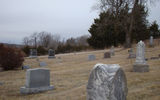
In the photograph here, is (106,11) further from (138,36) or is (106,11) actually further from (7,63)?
(7,63)

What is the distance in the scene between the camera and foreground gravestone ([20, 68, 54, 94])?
10.7m

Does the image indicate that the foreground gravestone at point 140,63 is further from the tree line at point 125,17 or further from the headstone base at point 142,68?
the tree line at point 125,17

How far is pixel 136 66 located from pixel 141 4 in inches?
942

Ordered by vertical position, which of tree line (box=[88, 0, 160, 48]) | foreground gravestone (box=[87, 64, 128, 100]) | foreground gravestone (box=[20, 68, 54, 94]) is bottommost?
foreground gravestone (box=[20, 68, 54, 94])

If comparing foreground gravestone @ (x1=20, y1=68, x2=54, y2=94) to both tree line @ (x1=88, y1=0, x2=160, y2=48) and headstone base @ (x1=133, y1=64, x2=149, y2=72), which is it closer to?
headstone base @ (x1=133, y1=64, x2=149, y2=72)

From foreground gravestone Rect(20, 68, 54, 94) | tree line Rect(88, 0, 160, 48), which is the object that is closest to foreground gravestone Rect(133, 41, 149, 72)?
foreground gravestone Rect(20, 68, 54, 94)

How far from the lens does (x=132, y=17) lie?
35344 mm

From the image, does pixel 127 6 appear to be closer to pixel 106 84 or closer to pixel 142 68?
pixel 142 68

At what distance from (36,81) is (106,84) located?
20.4 ft

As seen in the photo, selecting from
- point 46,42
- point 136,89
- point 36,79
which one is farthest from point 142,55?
point 46,42

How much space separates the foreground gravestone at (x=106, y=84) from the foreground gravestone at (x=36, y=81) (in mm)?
5599

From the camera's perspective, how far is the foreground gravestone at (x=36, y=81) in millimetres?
10664

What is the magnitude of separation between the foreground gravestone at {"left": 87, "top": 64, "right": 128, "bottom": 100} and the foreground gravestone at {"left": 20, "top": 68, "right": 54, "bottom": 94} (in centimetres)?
560

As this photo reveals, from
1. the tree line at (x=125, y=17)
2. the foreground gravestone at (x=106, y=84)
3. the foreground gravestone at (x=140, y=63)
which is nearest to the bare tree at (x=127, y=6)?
the tree line at (x=125, y=17)
